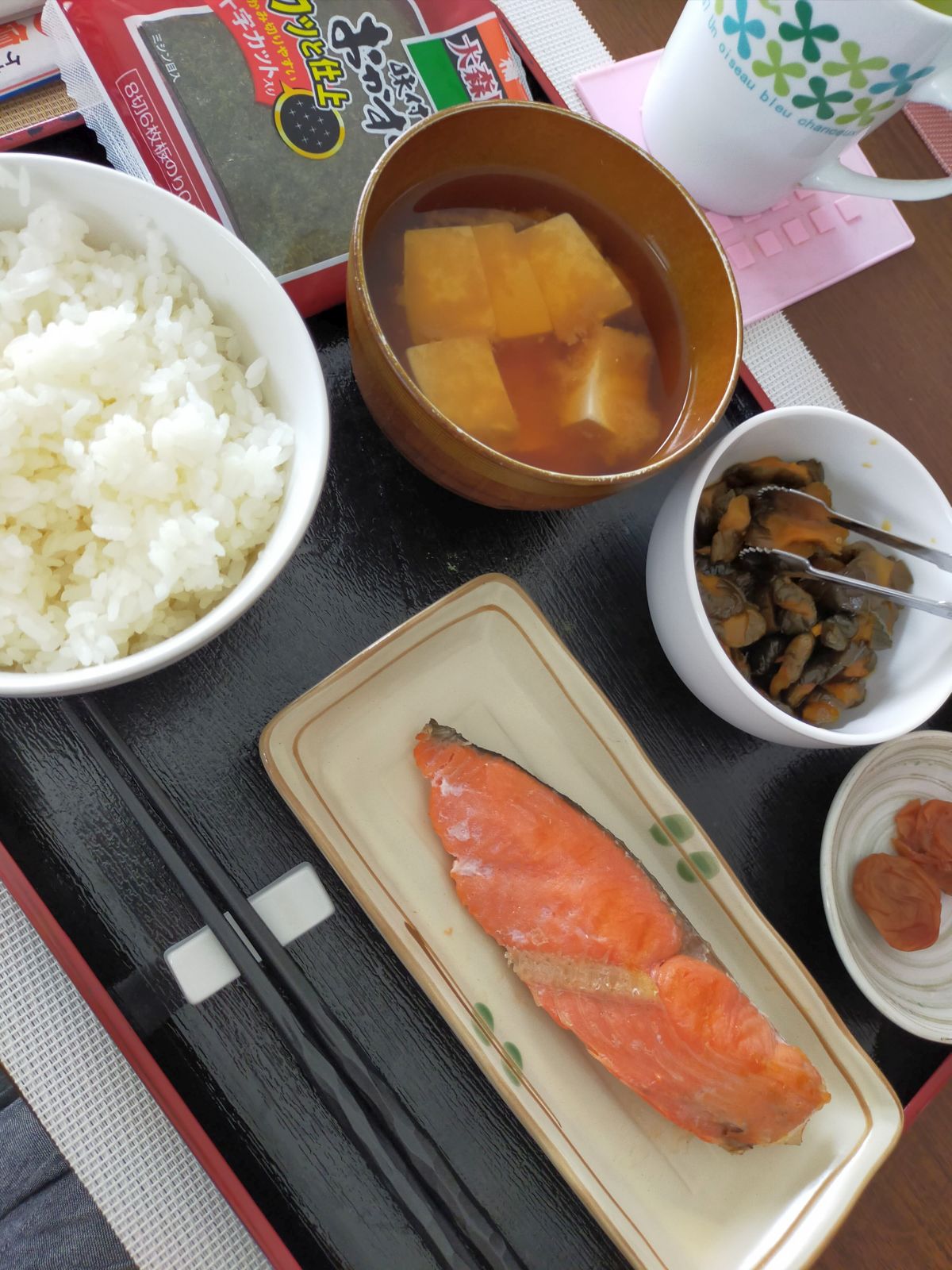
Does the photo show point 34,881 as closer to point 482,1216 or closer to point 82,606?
point 82,606

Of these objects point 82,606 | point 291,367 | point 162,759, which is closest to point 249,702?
point 162,759

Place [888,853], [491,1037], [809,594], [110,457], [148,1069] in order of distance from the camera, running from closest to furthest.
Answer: [110,457], [148,1069], [491,1037], [809,594], [888,853]

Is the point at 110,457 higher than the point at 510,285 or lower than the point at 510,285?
higher

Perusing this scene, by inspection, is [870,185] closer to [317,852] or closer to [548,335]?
[548,335]

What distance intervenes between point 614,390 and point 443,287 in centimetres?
25

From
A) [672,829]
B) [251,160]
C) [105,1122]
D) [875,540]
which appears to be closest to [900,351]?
[875,540]

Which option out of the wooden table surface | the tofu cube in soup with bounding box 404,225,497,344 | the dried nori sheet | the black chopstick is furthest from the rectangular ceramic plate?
the dried nori sheet

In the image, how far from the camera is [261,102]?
1081 mm

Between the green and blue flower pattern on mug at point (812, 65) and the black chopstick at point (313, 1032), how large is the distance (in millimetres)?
1104

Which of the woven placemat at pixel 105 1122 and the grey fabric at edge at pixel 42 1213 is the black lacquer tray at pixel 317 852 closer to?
the woven placemat at pixel 105 1122

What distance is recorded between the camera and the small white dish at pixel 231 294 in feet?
2.81

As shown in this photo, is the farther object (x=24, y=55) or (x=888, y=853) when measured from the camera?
(x=888, y=853)

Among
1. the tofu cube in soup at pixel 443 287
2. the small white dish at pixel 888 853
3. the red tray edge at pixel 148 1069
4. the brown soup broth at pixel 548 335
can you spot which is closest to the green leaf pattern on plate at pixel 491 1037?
the red tray edge at pixel 148 1069

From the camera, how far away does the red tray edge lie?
0.96m
